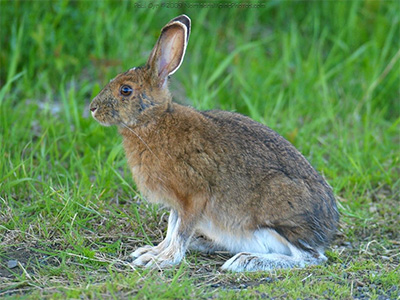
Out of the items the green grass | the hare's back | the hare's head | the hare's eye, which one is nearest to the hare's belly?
the green grass

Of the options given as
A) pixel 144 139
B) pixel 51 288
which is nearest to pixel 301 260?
pixel 144 139

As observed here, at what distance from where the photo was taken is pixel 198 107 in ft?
21.4

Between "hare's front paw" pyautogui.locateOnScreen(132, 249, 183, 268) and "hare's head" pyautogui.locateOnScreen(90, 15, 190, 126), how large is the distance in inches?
35.7

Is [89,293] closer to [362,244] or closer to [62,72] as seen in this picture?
[362,244]

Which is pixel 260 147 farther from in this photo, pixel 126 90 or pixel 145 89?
pixel 126 90

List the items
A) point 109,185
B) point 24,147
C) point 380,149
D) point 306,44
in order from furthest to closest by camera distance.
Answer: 1. point 306,44
2. point 380,149
3. point 24,147
4. point 109,185

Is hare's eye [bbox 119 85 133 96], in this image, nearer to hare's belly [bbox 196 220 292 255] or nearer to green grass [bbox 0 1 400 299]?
green grass [bbox 0 1 400 299]

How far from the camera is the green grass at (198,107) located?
438 cm

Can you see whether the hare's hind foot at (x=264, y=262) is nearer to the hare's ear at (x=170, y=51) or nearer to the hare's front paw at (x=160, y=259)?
the hare's front paw at (x=160, y=259)

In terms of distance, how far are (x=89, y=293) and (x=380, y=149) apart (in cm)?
366

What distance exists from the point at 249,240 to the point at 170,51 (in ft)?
4.62

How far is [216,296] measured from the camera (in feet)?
13.3

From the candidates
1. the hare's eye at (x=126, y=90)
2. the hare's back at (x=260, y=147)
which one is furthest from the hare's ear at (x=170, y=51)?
the hare's back at (x=260, y=147)

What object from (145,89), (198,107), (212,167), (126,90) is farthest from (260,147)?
(198,107)
